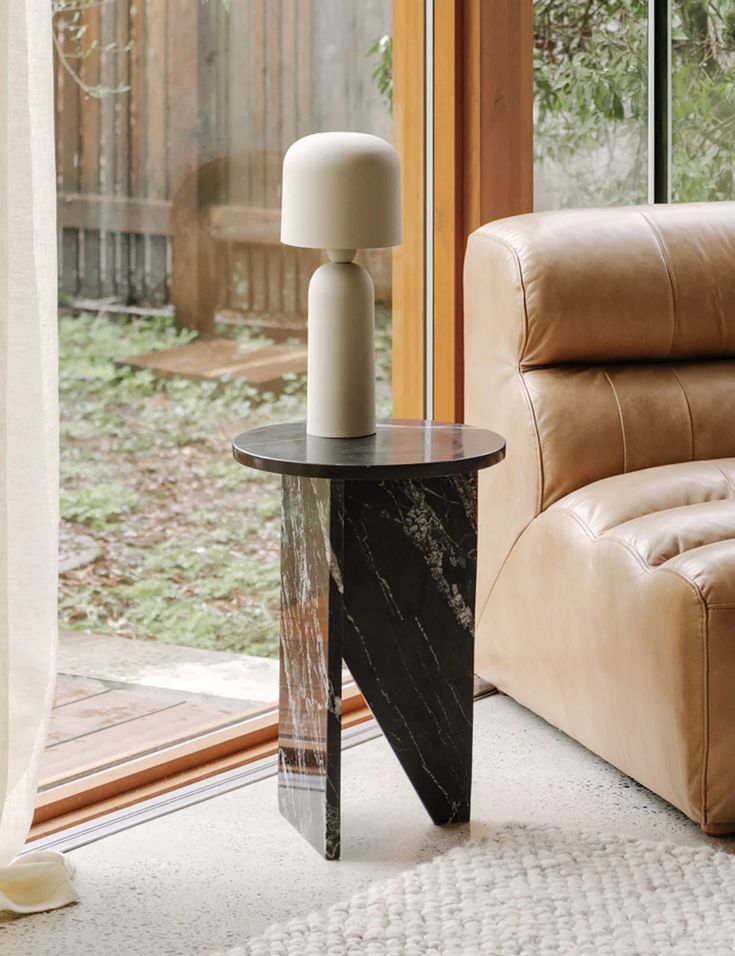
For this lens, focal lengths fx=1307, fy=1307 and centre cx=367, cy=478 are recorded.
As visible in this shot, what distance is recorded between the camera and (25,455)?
1.81 meters

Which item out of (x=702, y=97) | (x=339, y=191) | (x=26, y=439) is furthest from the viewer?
(x=702, y=97)

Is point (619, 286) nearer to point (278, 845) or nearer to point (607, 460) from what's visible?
point (607, 460)

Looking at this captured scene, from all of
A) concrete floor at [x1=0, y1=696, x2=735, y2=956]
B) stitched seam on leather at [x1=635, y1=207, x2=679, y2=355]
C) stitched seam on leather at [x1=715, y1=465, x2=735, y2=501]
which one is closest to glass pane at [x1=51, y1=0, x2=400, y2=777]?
concrete floor at [x1=0, y1=696, x2=735, y2=956]

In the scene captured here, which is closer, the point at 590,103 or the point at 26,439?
the point at 26,439

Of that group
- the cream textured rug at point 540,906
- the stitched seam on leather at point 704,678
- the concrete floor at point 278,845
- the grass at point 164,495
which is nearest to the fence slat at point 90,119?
the grass at point 164,495

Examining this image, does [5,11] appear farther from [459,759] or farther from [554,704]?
[554,704]

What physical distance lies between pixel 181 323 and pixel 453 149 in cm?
71

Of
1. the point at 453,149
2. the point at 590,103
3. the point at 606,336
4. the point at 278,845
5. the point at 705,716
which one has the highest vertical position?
the point at 590,103

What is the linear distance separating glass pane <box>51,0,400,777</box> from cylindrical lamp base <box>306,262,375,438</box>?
31.1 inches

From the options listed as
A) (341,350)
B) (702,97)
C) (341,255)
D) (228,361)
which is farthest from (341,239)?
(702,97)

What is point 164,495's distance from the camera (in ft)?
10.4

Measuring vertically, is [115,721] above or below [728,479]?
below

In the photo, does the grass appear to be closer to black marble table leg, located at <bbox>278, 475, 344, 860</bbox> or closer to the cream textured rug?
black marble table leg, located at <bbox>278, 475, 344, 860</bbox>

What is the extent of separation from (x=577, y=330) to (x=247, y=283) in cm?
86
